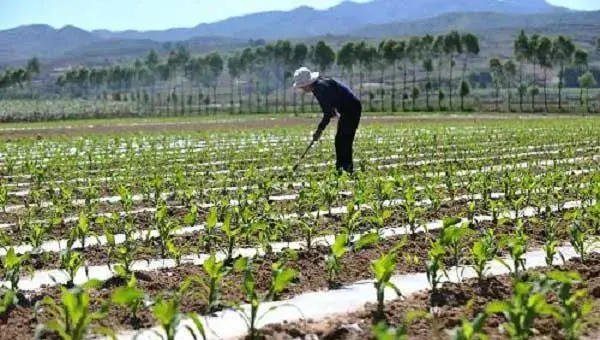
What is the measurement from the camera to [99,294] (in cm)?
505

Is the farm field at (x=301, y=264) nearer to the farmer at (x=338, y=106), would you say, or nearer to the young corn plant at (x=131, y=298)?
the young corn plant at (x=131, y=298)

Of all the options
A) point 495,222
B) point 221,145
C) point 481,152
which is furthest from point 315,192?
point 221,145

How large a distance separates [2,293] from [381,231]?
363 cm

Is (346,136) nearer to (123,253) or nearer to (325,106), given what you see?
(325,106)

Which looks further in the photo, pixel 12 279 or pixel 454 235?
pixel 454 235

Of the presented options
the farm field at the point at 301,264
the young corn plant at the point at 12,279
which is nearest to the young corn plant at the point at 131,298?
the farm field at the point at 301,264

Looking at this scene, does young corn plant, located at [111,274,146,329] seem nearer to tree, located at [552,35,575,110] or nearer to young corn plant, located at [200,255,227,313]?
young corn plant, located at [200,255,227,313]

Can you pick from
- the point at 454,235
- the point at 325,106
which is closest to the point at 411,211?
the point at 454,235

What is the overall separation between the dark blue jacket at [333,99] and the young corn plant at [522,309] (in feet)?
23.2

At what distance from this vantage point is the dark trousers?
1124 centimetres

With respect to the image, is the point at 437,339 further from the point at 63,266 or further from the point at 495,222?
the point at 495,222

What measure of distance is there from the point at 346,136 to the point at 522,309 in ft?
25.1

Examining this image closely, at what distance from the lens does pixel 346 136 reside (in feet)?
37.0

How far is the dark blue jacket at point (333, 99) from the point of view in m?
10.8
